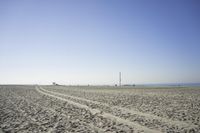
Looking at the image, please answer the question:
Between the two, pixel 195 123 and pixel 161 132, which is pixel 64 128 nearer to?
pixel 161 132

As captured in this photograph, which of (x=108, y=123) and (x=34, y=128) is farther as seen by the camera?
(x=108, y=123)

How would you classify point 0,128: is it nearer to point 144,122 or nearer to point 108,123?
point 108,123

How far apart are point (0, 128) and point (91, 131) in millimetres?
4679

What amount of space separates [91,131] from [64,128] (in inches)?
58.7

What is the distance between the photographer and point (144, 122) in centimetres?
1066

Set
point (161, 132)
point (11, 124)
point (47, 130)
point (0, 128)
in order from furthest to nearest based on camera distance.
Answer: point (11, 124)
point (0, 128)
point (47, 130)
point (161, 132)

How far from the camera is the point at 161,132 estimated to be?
853 cm

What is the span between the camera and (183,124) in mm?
9875

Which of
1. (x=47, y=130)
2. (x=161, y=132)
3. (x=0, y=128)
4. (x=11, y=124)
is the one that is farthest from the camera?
(x=11, y=124)

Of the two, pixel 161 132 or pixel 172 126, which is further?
pixel 172 126

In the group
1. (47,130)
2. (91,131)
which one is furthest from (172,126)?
(47,130)

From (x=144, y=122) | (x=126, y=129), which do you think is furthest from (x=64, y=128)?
(x=144, y=122)

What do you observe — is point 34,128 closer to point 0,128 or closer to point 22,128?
point 22,128

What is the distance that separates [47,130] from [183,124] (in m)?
6.72
